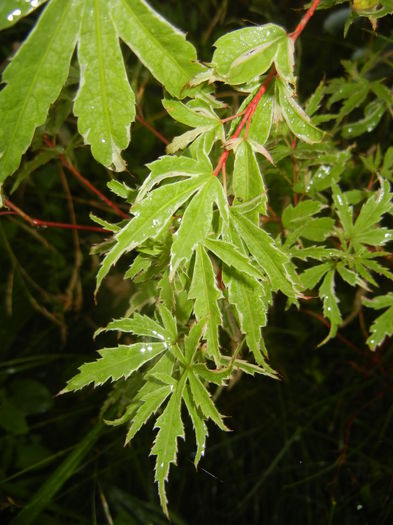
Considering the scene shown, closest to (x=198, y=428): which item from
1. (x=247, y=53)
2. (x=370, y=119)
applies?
(x=247, y=53)

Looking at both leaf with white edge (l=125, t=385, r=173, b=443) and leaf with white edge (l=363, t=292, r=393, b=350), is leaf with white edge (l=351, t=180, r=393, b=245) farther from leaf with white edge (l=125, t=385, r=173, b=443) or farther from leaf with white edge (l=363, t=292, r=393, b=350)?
leaf with white edge (l=125, t=385, r=173, b=443)

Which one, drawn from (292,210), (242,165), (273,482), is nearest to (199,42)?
(292,210)

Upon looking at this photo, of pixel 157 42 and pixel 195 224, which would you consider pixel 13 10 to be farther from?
pixel 195 224

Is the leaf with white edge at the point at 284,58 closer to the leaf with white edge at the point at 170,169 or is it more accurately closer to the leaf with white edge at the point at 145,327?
the leaf with white edge at the point at 170,169

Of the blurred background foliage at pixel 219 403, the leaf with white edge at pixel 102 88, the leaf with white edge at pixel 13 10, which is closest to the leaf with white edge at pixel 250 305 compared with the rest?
Answer: the leaf with white edge at pixel 102 88

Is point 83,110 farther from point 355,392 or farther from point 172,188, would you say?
point 355,392

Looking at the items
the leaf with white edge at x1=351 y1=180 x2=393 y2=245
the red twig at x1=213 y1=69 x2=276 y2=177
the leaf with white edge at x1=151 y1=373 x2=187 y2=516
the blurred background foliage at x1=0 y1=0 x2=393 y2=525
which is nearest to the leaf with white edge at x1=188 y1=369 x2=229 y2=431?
the leaf with white edge at x1=151 y1=373 x2=187 y2=516
